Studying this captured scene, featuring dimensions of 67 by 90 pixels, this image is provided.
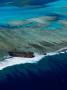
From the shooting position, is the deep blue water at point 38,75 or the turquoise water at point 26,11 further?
the turquoise water at point 26,11

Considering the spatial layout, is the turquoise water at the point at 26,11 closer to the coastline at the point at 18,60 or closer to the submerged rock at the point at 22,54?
the submerged rock at the point at 22,54

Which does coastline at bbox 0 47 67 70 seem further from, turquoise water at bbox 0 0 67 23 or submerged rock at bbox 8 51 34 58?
turquoise water at bbox 0 0 67 23

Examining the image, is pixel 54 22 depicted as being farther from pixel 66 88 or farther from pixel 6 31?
pixel 66 88

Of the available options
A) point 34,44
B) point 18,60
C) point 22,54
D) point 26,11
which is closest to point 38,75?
point 18,60

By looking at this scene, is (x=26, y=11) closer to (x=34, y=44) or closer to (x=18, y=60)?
(x=34, y=44)

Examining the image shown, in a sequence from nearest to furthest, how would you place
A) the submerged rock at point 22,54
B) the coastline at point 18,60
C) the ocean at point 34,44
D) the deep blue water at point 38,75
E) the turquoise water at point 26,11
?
the deep blue water at point 38,75, the ocean at point 34,44, the coastline at point 18,60, the submerged rock at point 22,54, the turquoise water at point 26,11

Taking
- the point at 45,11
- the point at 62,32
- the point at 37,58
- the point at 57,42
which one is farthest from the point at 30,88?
the point at 45,11

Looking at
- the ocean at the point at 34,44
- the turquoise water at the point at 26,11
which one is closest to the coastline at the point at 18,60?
the ocean at the point at 34,44

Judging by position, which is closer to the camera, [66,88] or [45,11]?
[66,88]
